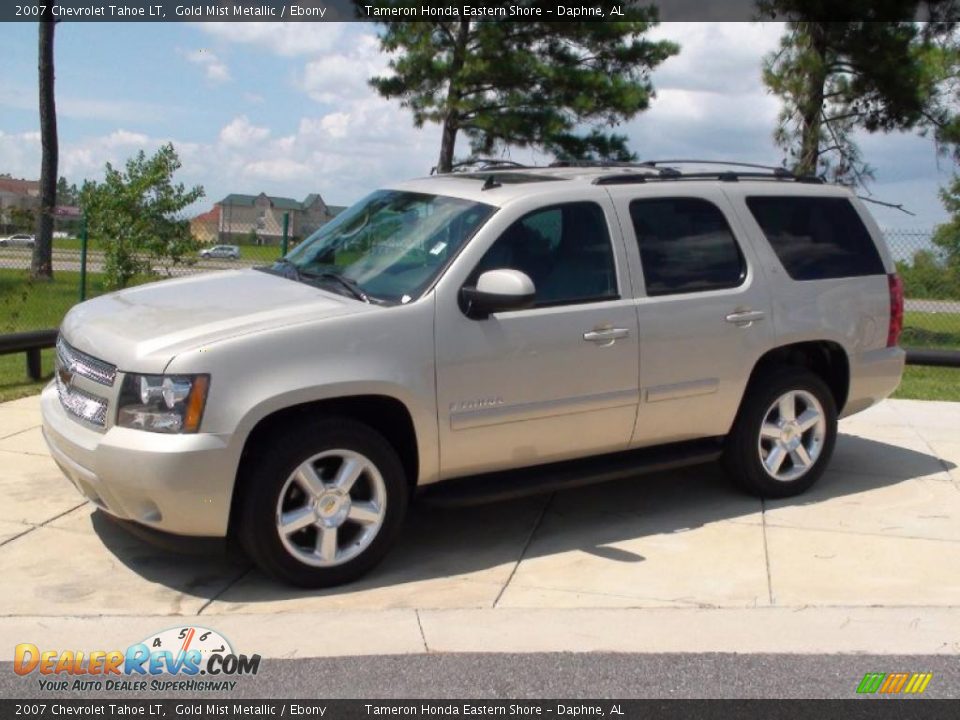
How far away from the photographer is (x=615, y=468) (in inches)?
237

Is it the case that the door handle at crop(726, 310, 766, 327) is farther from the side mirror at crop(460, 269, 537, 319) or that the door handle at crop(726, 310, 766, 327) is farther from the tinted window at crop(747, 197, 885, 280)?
the side mirror at crop(460, 269, 537, 319)

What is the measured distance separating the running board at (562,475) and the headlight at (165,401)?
49.7 inches

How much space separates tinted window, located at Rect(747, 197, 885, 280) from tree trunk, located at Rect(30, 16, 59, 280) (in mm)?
16021

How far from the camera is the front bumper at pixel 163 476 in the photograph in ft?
15.5

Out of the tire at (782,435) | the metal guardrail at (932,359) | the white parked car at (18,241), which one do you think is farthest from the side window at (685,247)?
the white parked car at (18,241)

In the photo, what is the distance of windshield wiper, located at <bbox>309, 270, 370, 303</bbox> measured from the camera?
540 cm

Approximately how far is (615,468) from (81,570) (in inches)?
109

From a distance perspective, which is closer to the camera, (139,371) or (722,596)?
(139,371)

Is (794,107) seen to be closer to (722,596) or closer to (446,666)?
(722,596)

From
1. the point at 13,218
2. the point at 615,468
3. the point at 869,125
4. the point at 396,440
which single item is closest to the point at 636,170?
the point at 615,468

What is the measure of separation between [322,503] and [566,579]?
4.16 feet
